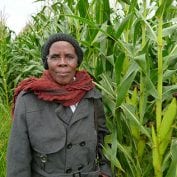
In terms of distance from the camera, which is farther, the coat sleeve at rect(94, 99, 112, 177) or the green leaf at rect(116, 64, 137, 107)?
the coat sleeve at rect(94, 99, 112, 177)

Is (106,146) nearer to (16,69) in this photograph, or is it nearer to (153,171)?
(153,171)

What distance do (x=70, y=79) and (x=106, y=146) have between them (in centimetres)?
53

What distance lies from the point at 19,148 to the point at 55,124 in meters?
0.24

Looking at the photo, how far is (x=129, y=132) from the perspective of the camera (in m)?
2.93

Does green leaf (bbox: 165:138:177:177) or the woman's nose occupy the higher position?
the woman's nose

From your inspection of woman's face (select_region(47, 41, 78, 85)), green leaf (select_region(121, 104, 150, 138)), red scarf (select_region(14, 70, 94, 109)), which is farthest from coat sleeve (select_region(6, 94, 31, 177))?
green leaf (select_region(121, 104, 150, 138))

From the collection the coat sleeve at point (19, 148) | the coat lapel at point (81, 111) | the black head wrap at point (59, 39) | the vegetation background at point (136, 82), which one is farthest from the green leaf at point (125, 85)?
the coat sleeve at point (19, 148)

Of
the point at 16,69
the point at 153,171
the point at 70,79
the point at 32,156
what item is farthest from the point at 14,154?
the point at 16,69

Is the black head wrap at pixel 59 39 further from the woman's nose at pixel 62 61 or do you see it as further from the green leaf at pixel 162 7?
the green leaf at pixel 162 7

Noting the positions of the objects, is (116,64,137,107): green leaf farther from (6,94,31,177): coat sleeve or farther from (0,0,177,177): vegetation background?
(6,94,31,177): coat sleeve

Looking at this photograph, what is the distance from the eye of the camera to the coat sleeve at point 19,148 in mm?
2447

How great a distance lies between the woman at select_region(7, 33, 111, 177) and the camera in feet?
8.04

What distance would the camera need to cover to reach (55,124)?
2.46 meters

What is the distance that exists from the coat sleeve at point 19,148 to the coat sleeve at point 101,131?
451 millimetres
